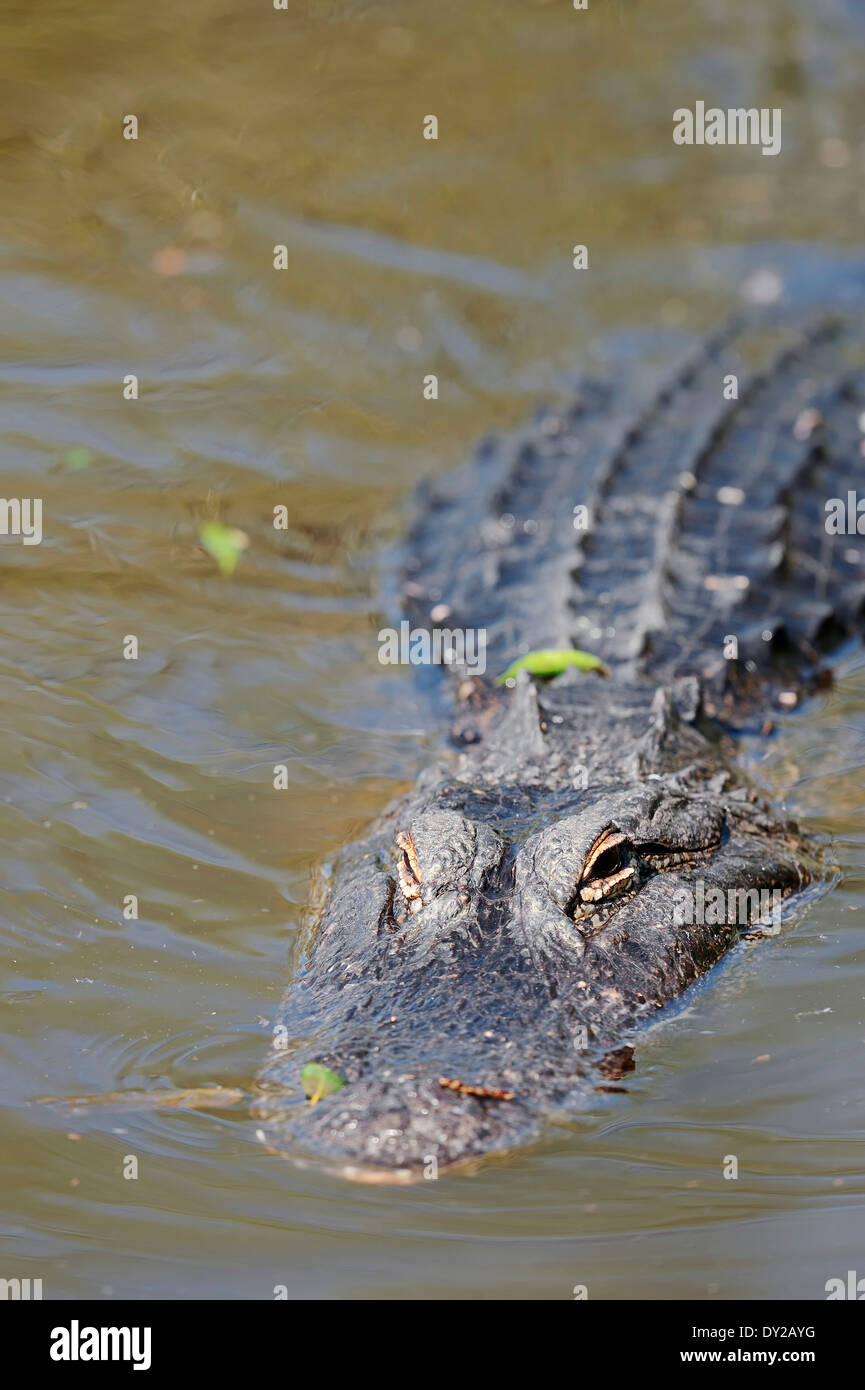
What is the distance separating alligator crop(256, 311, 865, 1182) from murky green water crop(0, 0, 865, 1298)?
8.0 inches

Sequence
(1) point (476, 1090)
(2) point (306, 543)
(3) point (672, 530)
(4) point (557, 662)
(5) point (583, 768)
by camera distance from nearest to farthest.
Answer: (1) point (476, 1090)
(5) point (583, 768)
(4) point (557, 662)
(3) point (672, 530)
(2) point (306, 543)

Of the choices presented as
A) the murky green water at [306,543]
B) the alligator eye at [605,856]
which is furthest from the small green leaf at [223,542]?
the alligator eye at [605,856]

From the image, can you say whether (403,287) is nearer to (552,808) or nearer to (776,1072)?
(552,808)

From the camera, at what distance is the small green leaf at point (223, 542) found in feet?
23.4

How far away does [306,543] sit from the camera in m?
7.44

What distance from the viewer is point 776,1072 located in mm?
4129

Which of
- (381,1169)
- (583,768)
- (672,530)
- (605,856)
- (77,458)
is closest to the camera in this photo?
(381,1169)

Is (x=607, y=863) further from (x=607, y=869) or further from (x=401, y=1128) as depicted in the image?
(x=401, y=1128)

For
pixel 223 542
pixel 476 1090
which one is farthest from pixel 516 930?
pixel 223 542

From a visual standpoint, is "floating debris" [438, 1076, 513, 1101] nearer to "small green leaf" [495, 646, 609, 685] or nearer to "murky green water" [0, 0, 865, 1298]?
"murky green water" [0, 0, 865, 1298]

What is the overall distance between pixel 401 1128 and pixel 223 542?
449 centimetres

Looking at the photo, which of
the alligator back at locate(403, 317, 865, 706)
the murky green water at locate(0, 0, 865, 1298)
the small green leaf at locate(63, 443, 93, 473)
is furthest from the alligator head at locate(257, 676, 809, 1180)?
the small green leaf at locate(63, 443, 93, 473)
